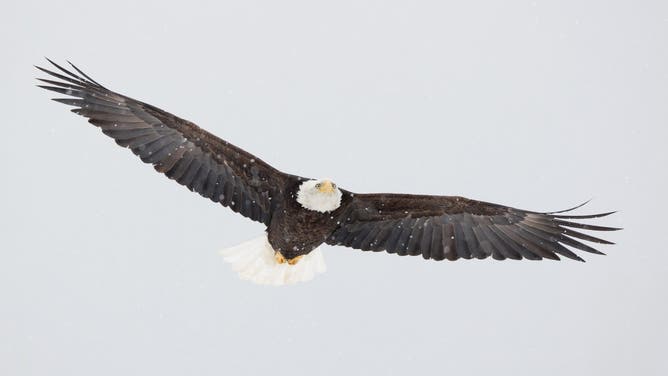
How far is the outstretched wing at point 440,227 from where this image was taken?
730cm

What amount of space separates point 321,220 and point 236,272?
1658 millimetres

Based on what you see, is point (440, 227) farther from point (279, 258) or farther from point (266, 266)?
point (266, 266)

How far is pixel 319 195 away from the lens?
6.93 metres

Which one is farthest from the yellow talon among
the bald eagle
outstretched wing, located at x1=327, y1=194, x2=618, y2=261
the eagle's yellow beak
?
the eagle's yellow beak

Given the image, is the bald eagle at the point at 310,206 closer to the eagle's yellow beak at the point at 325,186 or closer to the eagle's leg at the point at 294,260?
the eagle's yellow beak at the point at 325,186

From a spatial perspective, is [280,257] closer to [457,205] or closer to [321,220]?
[321,220]

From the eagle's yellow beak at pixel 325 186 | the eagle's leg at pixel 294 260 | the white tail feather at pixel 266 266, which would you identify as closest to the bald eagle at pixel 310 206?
the eagle's yellow beak at pixel 325 186

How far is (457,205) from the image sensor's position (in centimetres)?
738

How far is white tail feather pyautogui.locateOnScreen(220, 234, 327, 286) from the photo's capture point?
328 inches

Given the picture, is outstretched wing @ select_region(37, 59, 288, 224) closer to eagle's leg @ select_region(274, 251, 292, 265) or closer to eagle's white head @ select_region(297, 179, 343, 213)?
eagle's white head @ select_region(297, 179, 343, 213)

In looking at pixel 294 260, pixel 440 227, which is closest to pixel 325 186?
pixel 440 227

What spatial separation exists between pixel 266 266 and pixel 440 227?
198 centimetres

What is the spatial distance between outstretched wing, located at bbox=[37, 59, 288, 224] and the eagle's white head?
28 cm

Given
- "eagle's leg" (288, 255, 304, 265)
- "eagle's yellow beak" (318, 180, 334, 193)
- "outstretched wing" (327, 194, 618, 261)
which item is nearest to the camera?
"eagle's yellow beak" (318, 180, 334, 193)
